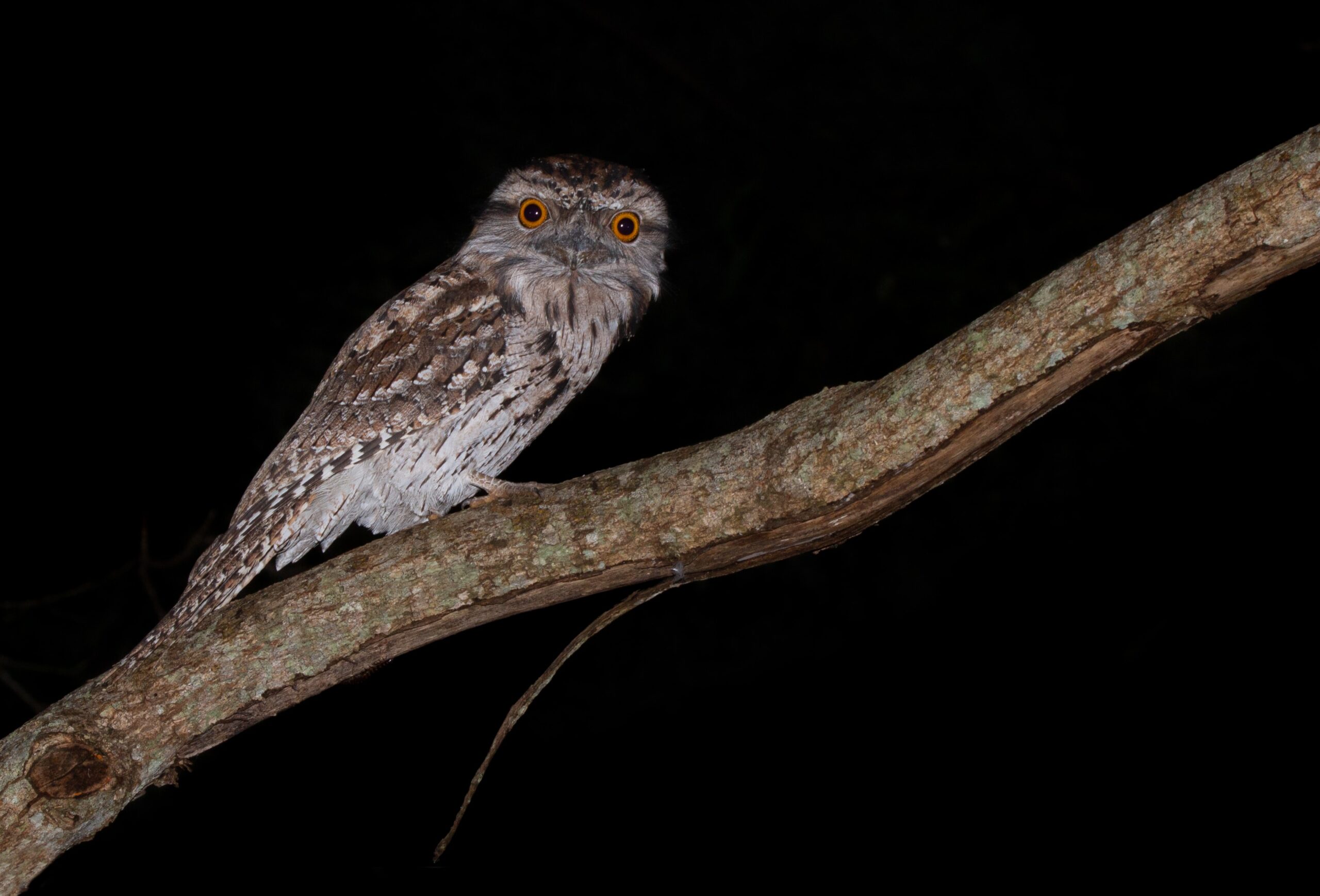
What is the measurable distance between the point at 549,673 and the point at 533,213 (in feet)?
3.95

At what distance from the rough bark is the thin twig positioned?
0.11ft

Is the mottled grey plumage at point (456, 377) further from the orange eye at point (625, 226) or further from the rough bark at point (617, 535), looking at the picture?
the rough bark at point (617, 535)

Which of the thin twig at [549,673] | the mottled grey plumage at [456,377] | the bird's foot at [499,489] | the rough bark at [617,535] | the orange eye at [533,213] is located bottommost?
the thin twig at [549,673]

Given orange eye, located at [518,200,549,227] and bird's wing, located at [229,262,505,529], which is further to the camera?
orange eye, located at [518,200,549,227]

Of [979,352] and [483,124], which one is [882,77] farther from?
[979,352]

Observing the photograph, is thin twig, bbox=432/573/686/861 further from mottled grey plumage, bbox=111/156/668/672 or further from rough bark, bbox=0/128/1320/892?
mottled grey plumage, bbox=111/156/668/672

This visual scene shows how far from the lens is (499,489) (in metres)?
2.07

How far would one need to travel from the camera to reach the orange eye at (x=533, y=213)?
7.66 feet

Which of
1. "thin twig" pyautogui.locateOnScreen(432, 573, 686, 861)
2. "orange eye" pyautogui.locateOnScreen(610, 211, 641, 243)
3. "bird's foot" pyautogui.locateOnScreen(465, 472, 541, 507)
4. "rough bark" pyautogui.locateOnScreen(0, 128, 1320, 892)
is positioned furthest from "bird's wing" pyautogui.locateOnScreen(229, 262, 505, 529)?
"thin twig" pyautogui.locateOnScreen(432, 573, 686, 861)

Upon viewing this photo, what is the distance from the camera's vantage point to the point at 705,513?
5.05 feet

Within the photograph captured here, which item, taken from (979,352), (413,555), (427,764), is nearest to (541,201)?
(413,555)

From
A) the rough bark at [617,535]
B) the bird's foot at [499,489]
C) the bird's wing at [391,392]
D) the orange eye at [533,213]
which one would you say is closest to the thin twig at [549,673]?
the rough bark at [617,535]

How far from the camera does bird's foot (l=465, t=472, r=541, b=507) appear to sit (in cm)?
166

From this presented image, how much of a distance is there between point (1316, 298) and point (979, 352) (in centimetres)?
389
